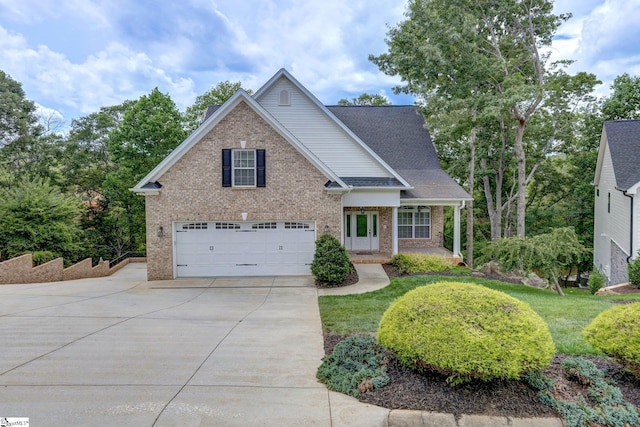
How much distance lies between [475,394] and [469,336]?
69 centimetres

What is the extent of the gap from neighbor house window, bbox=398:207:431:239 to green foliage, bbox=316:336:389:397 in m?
13.3

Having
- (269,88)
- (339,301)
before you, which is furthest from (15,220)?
(339,301)

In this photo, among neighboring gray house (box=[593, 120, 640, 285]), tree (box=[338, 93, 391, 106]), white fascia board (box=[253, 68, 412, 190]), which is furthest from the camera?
tree (box=[338, 93, 391, 106])

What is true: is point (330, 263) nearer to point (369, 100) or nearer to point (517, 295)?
point (517, 295)

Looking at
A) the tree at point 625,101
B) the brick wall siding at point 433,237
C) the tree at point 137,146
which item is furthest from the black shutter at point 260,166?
the tree at point 625,101

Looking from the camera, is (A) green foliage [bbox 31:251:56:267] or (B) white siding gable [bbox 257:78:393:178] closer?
(A) green foliage [bbox 31:251:56:267]

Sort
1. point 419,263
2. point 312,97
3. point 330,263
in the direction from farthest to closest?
point 312,97 → point 419,263 → point 330,263

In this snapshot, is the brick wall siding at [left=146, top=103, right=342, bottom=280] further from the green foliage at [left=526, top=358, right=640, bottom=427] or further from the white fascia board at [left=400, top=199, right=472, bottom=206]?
the green foliage at [left=526, top=358, right=640, bottom=427]

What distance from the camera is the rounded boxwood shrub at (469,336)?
13.8 ft

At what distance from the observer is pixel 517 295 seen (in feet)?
35.3

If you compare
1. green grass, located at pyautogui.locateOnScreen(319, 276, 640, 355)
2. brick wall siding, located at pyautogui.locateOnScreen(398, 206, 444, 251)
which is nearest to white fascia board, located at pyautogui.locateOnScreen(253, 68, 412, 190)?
brick wall siding, located at pyautogui.locateOnScreen(398, 206, 444, 251)

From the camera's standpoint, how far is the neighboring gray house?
14695mm

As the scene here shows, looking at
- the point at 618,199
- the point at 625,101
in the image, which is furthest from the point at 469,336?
the point at 625,101

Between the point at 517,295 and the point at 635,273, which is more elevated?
the point at 635,273
